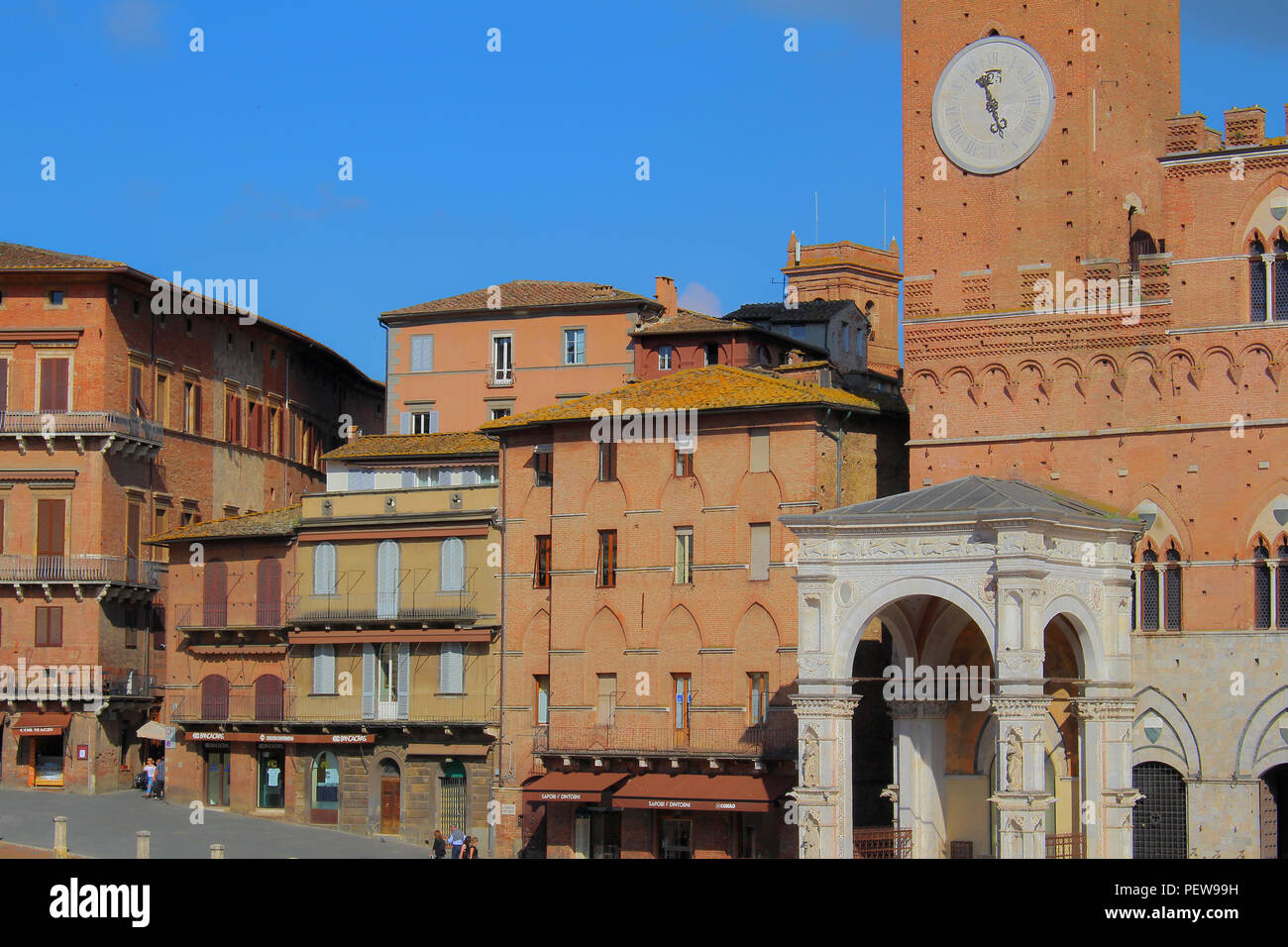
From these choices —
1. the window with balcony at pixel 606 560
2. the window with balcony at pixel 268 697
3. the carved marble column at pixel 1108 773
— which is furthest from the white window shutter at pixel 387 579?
the carved marble column at pixel 1108 773

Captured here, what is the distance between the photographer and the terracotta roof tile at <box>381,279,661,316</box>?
66000mm

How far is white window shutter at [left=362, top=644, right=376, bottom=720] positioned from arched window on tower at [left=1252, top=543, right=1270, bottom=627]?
2429 cm

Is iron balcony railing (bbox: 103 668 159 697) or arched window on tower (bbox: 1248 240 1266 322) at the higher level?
arched window on tower (bbox: 1248 240 1266 322)

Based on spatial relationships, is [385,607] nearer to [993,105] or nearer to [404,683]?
[404,683]

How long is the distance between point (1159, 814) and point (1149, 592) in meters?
→ 4.68

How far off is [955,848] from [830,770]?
4.63m

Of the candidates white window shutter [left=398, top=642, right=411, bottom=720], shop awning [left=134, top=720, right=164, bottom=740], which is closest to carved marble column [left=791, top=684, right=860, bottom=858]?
white window shutter [left=398, top=642, right=411, bottom=720]

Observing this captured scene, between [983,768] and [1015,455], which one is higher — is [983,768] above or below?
below

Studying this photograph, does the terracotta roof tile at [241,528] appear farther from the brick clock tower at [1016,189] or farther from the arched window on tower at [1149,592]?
the arched window on tower at [1149,592]

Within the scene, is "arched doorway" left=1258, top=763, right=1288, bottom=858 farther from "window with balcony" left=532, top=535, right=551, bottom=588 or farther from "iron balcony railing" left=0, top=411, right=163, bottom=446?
"iron balcony railing" left=0, top=411, right=163, bottom=446

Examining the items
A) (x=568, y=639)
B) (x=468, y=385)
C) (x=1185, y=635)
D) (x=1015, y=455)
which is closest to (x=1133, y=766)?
(x=1185, y=635)

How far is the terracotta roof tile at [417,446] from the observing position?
5991 centimetres

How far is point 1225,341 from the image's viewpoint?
43188 millimetres
